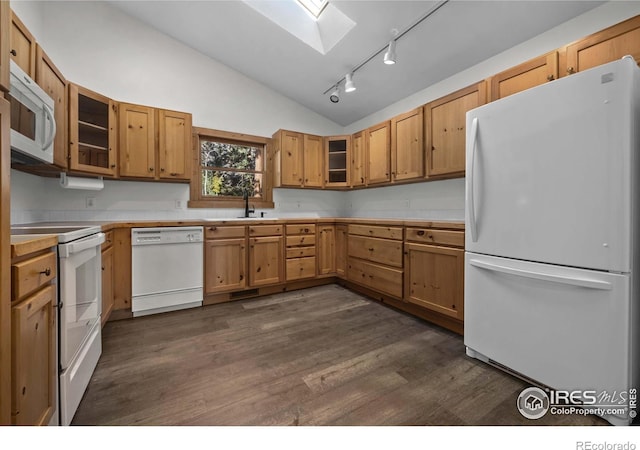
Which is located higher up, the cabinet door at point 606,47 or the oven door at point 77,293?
A: the cabinet door at point 606,47

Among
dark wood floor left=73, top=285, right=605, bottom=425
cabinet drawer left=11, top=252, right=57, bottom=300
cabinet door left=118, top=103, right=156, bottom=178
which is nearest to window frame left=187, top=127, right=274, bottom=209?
cabinet door left=118, top=103, right=156, bottom=178

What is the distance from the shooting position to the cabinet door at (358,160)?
146 inches

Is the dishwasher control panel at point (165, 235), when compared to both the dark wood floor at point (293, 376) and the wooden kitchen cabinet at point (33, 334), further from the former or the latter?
the wooden kitchen cabinet at point (33, 334)

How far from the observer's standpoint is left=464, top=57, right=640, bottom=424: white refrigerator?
124 cm

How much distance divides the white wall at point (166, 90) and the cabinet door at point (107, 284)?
2.19 ft

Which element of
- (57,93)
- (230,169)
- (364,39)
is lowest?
(230,169)

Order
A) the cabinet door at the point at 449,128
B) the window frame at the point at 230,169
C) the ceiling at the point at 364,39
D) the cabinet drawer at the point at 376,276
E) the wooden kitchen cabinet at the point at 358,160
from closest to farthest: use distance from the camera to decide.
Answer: the ceiling at the point at 364,39, the cabinet door at the point at 449,128, the cabinet drawer at the point at 376,276, the window frame at the point at 230,169, the wooden kitchen cabinet at the point at 358,160

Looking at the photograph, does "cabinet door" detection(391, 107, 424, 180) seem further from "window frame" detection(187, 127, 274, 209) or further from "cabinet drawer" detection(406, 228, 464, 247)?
"window frame" detection(187, 127, 274, 209)

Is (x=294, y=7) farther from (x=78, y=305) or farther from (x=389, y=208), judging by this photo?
(x=78, y=305)

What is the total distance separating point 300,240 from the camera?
3484 mm

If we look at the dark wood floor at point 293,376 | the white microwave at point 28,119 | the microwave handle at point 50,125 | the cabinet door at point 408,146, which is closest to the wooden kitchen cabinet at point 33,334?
the dark wood floor at point 293,376

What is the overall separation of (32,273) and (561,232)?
2.41 meters

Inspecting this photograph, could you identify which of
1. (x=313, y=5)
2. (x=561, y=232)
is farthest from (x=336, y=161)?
(x=561, y=232)

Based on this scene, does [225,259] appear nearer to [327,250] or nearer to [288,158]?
[327,250]
